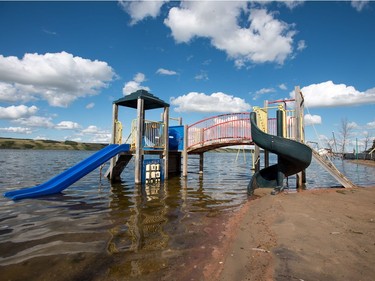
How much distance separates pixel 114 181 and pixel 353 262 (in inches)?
492

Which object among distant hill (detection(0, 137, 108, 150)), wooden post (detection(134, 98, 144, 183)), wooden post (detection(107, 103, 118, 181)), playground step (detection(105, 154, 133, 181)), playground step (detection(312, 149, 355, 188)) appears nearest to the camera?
playground step (detection(312, 149, 355, 188))

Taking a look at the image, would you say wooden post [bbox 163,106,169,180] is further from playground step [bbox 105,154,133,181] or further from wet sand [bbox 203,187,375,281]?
wet sand [bbox 203,187,375,281]

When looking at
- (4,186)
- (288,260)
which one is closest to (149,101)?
(4,186)

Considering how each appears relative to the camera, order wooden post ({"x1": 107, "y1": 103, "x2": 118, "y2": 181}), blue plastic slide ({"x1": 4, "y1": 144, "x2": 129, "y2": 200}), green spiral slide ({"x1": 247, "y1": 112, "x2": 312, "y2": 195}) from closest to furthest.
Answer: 1. blue plastic slide ({"x1": 4, "y1": 144, "x2": 129, "y2": 200})
2. green spiral slide ({"x1": 247, "y1": 112, "x2": 312, "y2": 195})
3. wooden post ({"x1": 107, "y1": 103, "x2": 118, "y2": 181})

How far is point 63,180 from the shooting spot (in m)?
9.99

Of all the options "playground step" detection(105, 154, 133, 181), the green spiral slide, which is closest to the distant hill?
"playground step" detection(105, 154, 133, 181)

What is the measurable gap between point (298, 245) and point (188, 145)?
43.9 ft

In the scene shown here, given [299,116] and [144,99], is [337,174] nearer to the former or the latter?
[299,116]

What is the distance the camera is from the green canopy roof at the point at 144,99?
42.9 ft

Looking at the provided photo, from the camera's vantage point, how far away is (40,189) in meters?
9.51

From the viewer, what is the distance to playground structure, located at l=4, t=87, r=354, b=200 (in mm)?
9477

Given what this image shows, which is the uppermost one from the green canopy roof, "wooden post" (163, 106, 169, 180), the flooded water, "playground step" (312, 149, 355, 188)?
the green canopy roof

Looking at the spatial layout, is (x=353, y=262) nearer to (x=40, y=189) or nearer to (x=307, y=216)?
(x=307, y=216)

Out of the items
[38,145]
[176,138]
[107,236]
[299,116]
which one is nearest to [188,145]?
[176,138]
